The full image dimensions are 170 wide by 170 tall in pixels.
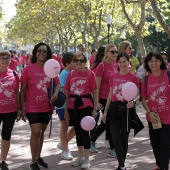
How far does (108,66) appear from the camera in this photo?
25.0 ft

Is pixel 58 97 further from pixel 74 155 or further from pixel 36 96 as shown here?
pixel 74 155

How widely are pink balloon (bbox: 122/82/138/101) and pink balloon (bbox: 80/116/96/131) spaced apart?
61 cm

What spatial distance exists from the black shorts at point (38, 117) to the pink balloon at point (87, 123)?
0.53 meters

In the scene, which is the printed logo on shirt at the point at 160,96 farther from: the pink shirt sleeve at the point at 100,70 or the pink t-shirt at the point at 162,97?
the pink shirt sleeve at the point at 100,70

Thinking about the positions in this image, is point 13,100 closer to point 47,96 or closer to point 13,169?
point 47,96

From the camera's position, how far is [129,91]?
19.7 feet

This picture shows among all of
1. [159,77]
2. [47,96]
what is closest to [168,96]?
[159,77]

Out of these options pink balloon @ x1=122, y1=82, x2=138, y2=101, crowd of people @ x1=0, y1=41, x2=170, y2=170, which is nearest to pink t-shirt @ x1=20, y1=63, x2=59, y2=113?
crowd of people @ x1=0, y1=41, x2=170, y2=170

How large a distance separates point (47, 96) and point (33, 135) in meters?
0.61

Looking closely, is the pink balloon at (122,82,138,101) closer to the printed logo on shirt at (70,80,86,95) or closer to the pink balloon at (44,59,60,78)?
the printed logo on shirt at (70,80,86,95)

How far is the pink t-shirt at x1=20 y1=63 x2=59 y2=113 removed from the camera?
20.8 ft

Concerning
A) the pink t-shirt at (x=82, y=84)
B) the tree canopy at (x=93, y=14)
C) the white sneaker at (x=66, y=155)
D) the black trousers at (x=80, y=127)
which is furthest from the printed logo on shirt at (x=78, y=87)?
the tree canopy at (x=93, y=14)

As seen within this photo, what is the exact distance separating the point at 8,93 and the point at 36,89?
1.32 feet

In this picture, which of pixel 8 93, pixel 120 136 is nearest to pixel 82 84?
pixel 120 136
